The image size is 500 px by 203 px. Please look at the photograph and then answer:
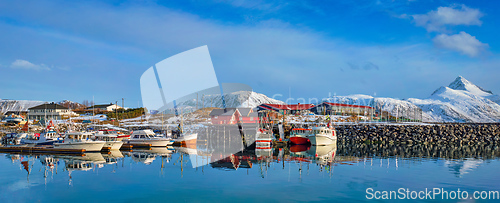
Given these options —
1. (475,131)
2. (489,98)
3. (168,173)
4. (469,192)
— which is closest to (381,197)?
(469,192)

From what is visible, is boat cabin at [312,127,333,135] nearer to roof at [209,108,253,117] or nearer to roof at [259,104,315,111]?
roof at [209,108,253,117]

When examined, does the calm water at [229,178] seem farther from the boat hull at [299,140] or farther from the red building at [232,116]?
the red building at [232,116]

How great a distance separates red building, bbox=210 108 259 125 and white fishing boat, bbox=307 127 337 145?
24.3m

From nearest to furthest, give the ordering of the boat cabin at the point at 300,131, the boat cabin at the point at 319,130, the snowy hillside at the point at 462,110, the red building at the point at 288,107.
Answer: the boat cabin at the point at 319,130, the boat cabin at the point at 300,131, the red building at the point at 288,107, the snowy hillside at the point at 462,110

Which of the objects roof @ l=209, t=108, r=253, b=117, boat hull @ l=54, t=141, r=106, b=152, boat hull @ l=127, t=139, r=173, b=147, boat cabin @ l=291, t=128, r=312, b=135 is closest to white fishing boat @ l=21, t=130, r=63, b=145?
boat hull @ l=54, t=141, r=106, b=152

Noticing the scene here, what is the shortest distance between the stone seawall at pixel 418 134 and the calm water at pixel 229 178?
31310 millimetres

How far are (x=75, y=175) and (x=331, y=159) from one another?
83.6 feet

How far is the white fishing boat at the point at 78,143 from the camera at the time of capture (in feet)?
148

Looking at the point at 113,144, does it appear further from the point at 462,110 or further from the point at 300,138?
the point at 462,110

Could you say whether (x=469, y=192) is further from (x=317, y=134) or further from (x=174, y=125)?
(x=174, y=125)

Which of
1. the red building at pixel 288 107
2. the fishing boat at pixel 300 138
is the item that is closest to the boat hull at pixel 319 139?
the fishing boat at pixel 300 138

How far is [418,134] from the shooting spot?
2795 inches

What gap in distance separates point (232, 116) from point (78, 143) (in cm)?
3831

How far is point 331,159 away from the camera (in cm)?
3894
